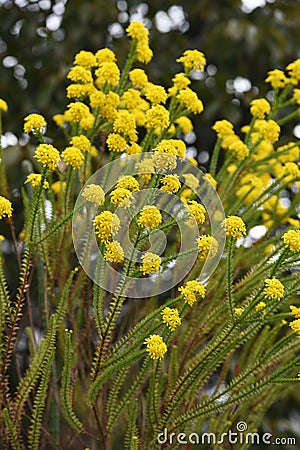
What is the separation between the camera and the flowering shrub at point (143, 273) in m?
0.52

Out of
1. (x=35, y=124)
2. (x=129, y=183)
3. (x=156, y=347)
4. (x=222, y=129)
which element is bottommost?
(x=156, y=347)

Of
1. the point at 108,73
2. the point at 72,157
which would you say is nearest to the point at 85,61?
the point at 108,73

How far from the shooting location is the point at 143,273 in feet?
1.66

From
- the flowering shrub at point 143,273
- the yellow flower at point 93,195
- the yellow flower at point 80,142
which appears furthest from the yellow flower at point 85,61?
the yellow flower at point 93,195

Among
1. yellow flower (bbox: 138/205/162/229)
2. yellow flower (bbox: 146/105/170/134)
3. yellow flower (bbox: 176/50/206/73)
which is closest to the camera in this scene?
yellow flower (bbox: 138/205/162/229)

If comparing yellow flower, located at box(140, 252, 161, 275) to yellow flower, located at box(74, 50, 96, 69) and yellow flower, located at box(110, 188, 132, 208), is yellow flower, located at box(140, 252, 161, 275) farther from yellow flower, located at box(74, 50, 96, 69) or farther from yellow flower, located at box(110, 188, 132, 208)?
yellow flower, located at box(74, 50, 96, 69)

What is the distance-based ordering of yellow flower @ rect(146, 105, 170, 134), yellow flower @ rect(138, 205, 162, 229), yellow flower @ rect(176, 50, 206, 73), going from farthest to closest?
1. yellow flower @ rect(176, 50, 206, 73)
2. yellow flower @ rect(146, 105, 170, 134)
3. yellow flower @ rect(138, 205, 162, 229)

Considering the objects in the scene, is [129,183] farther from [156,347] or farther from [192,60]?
[192,60]

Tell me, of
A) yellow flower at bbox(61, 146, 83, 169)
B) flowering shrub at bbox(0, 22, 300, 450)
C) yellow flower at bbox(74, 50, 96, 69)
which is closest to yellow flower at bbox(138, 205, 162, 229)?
flowering shrub at bbox(0, 22, 300, 450)

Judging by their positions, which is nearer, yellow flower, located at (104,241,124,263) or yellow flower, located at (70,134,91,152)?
yellow flower, located at (104,241,124,263)

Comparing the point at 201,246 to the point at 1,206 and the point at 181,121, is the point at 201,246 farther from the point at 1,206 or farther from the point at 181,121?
the point at 181,121

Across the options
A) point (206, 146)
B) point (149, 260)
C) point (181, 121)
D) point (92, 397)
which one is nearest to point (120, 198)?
point (149, 260)

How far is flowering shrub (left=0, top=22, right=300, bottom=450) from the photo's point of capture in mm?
516

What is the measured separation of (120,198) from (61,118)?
1.16ft
